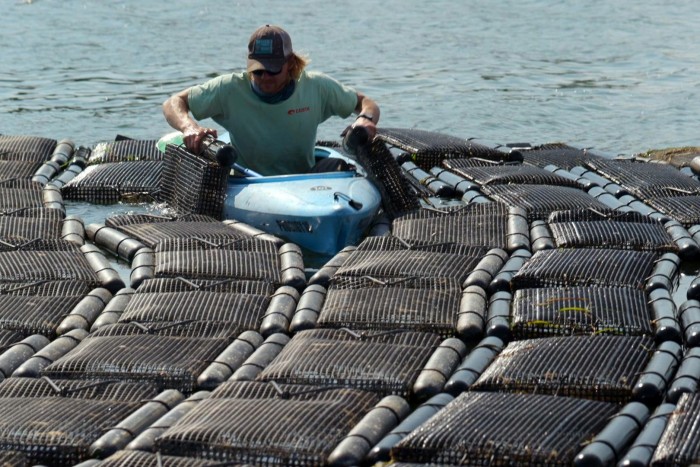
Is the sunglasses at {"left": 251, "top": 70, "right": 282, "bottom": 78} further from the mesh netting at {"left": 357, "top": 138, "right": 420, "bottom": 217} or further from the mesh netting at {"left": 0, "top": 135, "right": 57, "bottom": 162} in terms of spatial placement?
the mesh netting at {"left": 0, "top": 135, "right": 57, "bottom": 162}

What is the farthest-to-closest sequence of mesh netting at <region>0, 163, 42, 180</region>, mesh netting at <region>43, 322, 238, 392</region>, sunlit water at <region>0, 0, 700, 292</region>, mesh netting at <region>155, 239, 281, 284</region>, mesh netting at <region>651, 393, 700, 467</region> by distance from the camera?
sunlit water at <region>0, 0, 700, 292</region> → mesh netting at <region>0, 163, 42, 180</region> → mesh netting at <region>155, 239, 281, 284</region> → mesh netting at <region>43, 322, 238, 392</region> → mesh netting at <region>651, 393, 700, 467</region>

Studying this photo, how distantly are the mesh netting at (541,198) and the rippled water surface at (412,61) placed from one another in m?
5.06

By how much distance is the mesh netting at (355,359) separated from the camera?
22.5ft

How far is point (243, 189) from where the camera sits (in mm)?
10164

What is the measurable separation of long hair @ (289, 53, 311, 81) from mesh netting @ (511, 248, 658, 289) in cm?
256

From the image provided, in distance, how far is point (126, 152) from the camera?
12.6 metres

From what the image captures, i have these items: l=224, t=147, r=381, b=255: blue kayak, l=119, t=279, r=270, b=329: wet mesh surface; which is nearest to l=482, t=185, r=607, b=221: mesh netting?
l=224, t=147, r=381, b=255: blue kayak

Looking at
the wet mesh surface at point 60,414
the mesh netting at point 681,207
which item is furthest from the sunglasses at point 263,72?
the wet mesh surface at point 60,414

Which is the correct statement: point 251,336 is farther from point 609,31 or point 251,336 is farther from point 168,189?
point 609,31

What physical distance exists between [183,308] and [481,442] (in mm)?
2559

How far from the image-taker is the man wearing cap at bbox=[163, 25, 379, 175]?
33.2ft

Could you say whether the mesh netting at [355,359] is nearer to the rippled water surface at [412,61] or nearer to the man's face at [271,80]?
the man's face at [271,80]

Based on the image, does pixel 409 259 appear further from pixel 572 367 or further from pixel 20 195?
pixel 20 195

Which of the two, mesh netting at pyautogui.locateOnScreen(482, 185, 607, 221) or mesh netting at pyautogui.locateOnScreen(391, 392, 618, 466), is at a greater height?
mesh netting at pyautogui.locateOnScreen(391, 392, 618, 466)
